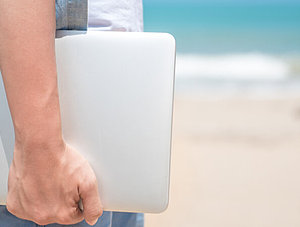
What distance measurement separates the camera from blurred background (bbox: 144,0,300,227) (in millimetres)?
1777

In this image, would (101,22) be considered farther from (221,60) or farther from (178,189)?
(221,60)

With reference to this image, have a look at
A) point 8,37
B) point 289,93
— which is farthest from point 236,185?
point 289,93

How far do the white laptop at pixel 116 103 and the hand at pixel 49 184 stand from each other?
0.11 ft

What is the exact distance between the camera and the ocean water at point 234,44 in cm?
600

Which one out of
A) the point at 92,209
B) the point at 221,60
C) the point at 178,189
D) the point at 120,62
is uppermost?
the point at 120,62

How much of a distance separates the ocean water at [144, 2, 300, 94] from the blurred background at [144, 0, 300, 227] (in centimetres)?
2

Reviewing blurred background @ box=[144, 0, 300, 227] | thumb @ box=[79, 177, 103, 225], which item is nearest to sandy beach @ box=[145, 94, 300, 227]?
blurred background @ box=[144, 0, 300, 227]

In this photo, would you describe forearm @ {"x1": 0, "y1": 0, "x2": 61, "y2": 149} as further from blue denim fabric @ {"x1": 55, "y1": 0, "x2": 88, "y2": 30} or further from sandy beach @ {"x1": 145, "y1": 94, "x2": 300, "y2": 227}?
sandy beach @ {"x1": 145, "y1": 94, "x2": 300, "y2": 227}

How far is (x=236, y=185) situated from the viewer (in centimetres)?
201

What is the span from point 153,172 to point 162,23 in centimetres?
1106

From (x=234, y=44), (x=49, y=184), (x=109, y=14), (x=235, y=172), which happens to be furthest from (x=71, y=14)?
(x=234, y=44)

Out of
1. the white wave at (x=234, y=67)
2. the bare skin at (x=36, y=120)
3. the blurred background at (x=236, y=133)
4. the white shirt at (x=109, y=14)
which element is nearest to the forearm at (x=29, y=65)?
the bare skin at (x=36, y=120)

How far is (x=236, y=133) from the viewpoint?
120 inches

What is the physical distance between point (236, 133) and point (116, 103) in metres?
2.64
